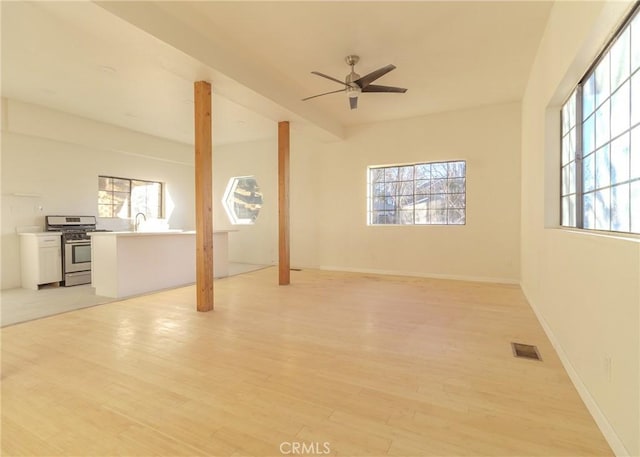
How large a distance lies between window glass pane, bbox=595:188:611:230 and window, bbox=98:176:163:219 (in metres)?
7.53

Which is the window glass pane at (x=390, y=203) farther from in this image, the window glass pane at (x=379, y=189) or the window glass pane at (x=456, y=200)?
the window glass pane at (x=456, y=200)

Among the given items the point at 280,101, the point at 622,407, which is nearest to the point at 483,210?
the point at 280,101

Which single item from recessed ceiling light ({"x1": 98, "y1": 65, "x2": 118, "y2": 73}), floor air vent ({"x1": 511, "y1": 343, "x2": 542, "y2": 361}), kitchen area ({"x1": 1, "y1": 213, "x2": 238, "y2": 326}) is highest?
recessed ceiling light ({"x1": 98, "y1": 65, "x2": 118, "y2": 73})

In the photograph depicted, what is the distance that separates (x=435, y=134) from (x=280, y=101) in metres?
2.96

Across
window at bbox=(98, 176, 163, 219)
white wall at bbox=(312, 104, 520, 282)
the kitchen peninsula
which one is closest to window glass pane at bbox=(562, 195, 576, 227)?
white wall at bbox=(312, 104, 520, 282)

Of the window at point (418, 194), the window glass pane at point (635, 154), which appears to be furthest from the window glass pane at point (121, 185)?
the window glass pane at point (635, 154)

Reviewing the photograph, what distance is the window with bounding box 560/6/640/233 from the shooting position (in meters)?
1.64

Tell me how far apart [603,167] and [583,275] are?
2.48 feet

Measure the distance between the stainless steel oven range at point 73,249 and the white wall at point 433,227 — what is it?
437cm

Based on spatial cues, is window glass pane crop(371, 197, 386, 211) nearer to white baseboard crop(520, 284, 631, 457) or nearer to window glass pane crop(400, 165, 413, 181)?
window glass pane crop(400, 165, 413, 181)

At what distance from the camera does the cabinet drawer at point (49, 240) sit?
4.92 metres

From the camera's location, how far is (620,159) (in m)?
1.80

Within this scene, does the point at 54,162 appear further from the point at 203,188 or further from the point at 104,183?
the point at 203,188

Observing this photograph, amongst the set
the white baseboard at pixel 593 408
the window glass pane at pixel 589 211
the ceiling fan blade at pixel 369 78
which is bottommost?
the white baseboard at pixel 593 408
